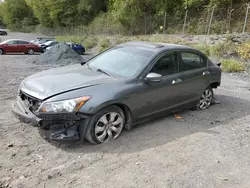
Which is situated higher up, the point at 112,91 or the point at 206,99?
the point at 112,91

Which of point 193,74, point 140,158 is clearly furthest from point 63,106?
point 193,74

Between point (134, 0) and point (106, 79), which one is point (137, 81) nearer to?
point (106, 79)

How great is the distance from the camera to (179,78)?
464cm

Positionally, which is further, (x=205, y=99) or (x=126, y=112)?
(x=205, y=99)

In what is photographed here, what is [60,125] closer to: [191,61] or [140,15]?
[191,61]

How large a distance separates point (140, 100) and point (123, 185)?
59.8 inches

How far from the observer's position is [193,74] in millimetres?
4969

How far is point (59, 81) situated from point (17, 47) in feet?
61.1

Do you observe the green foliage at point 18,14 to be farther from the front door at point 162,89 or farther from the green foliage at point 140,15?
the front door at point 162,89

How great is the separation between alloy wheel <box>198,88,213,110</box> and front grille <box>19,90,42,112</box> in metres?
3.58

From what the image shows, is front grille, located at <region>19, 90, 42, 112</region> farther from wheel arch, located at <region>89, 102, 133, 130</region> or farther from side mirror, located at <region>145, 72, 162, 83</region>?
side mirror, located at <region>145, 72, 162, 83</region>

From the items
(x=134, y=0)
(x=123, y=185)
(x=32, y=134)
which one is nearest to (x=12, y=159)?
(x=32, y=134)

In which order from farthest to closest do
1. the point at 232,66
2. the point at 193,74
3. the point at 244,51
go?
the point at 244,51 → the point at 232,66 → the point at 193,74

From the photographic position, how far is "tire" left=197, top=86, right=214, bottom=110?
5508mm
